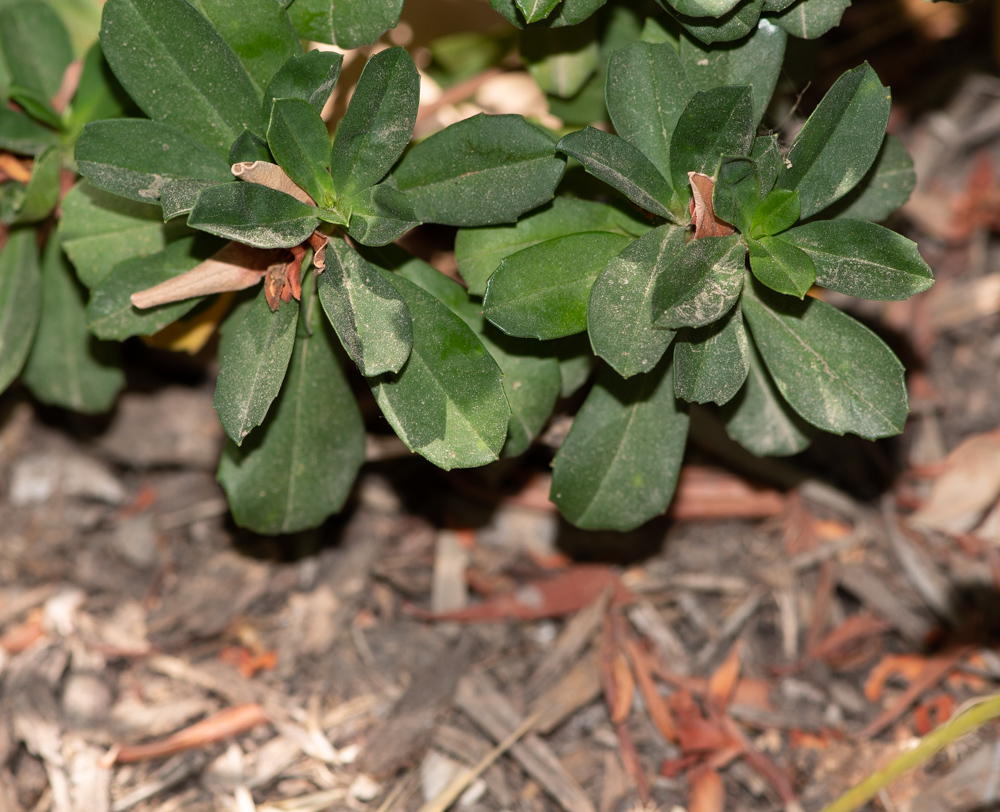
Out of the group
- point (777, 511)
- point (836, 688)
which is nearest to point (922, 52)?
point (777, 511)

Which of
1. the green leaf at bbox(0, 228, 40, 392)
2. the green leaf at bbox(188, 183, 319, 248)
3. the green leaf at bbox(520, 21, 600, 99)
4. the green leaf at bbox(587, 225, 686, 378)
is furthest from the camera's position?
the green leaf at bbox(0, 228, 40, 392)

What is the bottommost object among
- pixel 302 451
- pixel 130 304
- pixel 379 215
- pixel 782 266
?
pixel 302 451

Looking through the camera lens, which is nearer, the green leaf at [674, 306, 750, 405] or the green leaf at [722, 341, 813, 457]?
the green leaf at [674, 306, 750, 405]

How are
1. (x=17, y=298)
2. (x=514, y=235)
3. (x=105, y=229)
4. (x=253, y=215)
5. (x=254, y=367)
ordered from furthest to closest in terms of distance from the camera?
(x=17, y=298) → (x=105, y=229) → (x=514, y=235) → (x=254, y=367) → (x=253, y=215)

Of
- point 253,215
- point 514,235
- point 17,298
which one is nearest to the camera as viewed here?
point 253,215

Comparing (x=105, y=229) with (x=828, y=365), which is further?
(x=105, y=229)

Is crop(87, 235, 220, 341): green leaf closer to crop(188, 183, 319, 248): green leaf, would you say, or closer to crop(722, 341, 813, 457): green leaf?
crop(188, 183, 319, 248): green leaf

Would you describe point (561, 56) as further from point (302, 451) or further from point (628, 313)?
point (302, 451)

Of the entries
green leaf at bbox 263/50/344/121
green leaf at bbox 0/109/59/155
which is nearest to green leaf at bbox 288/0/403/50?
green leaf at bbox 263/50/344/121

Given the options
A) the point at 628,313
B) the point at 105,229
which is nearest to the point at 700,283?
the point at 628,313
